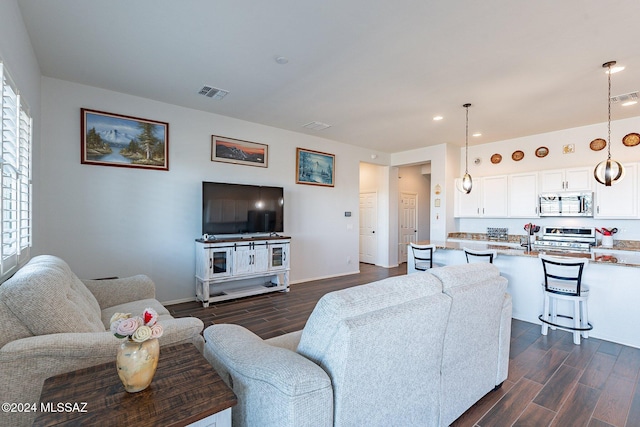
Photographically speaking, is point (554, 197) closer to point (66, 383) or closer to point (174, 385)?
point (174, 385)

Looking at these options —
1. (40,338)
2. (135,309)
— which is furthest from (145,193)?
(40,338)

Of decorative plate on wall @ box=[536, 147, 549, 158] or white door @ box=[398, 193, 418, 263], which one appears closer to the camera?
decorative plate on wall @ box=[536, 147, 549, 158]

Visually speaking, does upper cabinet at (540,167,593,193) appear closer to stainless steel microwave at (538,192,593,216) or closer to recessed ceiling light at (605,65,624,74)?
stainless steel microwave at (538,192,593,216)

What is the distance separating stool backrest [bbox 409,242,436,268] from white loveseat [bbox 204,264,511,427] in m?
2.63

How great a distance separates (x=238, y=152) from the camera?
4984 mm

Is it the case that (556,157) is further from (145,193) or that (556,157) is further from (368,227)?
(145,193)

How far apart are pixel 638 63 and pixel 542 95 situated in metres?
0.89

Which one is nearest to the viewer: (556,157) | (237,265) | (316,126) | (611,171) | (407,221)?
(611,171)

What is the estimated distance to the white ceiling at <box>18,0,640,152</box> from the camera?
2.28m

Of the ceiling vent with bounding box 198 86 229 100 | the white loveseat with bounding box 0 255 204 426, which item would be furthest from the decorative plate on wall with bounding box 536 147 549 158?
the white loveseat with bounding box 0 255 204 426

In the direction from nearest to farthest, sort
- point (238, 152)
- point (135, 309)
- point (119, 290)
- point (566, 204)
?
point (135, 309), point (119, 290), point (238, 152), point (566, 204)

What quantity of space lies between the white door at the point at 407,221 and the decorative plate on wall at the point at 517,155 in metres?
2.85

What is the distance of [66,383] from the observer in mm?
1143

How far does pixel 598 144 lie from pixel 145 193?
291 inches
